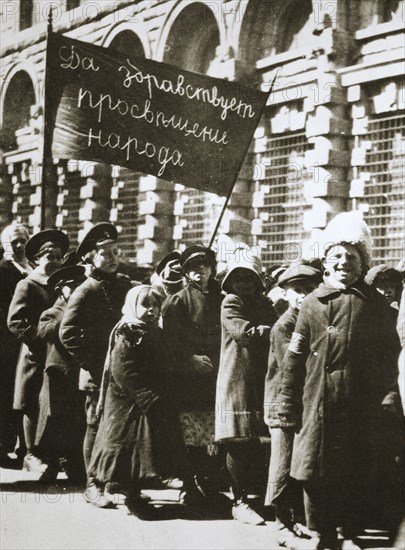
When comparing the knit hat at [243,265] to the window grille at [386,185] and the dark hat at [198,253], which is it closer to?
the dark hat at [198,253]

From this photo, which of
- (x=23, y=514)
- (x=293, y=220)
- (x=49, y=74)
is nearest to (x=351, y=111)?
(x=293, y=220)

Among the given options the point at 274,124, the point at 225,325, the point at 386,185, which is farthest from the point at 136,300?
the point at 274,124

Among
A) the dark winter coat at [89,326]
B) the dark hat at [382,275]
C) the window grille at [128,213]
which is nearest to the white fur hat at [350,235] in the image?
the dark hat at [382,275]

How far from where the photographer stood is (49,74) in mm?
8461

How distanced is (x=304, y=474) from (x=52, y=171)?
49.9ft

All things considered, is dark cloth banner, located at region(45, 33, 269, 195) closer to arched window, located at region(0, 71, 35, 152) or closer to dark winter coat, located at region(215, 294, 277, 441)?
dark winter coat, located at region(215, 294, 277, 441)

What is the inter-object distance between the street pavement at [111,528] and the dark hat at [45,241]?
7.18ft

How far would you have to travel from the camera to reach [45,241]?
8.38 meters

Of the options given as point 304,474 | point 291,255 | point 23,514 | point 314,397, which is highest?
point 291,255

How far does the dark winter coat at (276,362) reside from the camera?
6.01m

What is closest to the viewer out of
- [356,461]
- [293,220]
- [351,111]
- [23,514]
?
[356,461]

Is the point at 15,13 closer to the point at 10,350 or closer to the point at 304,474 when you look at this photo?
the point at 10,350

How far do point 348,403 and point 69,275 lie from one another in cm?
347

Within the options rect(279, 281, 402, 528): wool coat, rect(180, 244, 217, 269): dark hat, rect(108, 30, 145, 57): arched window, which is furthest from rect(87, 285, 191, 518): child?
rect(108, 30, 145, 57): arched window
